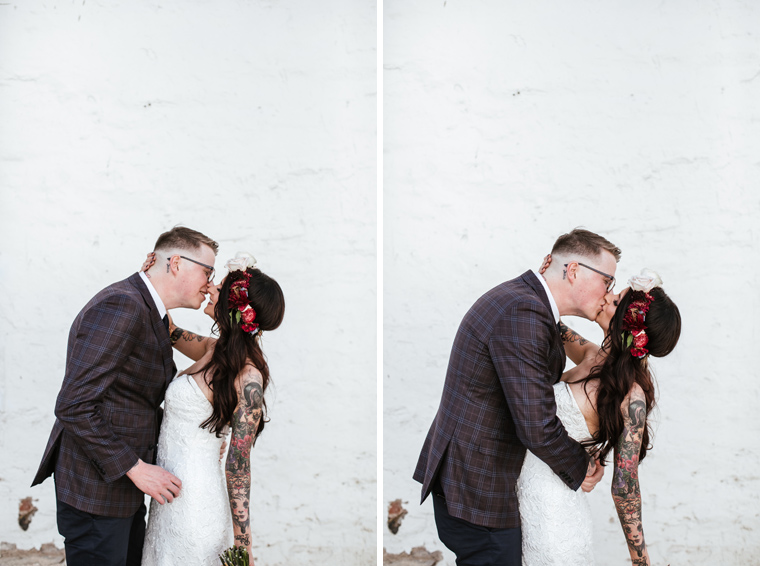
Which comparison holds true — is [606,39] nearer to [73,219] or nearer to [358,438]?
[358,438]

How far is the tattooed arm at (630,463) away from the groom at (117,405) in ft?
5.20

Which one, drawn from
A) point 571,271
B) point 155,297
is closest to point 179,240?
point 155,297

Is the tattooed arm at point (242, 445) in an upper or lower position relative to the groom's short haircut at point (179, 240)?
lower

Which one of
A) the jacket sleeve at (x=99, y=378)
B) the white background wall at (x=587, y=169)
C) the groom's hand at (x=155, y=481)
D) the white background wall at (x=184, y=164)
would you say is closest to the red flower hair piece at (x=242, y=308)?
the jacket sleeve at (x=99, y=378)

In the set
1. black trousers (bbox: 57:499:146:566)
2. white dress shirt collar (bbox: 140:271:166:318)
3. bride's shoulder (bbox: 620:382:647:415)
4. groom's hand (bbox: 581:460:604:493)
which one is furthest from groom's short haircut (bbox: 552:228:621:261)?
black trousers (bbox: 57:499:146:566)

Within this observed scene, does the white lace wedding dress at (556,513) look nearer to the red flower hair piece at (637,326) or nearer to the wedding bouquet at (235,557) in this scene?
the red flower hair piece at (637,326)

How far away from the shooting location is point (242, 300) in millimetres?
2682

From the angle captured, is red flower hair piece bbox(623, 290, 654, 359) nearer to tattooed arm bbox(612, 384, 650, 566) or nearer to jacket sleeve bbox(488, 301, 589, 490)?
tattooed arm bbox(612, 384, 650, 566)

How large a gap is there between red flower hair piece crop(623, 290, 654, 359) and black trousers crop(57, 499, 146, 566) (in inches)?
78.9

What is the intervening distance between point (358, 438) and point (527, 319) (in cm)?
218

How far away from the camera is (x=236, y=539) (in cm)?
267

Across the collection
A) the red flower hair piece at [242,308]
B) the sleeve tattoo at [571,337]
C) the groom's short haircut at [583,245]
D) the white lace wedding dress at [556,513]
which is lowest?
the white lace wedding dress at [556,513]

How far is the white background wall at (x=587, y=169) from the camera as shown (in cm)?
425

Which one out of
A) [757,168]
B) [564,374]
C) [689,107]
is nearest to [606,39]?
[689,107]
